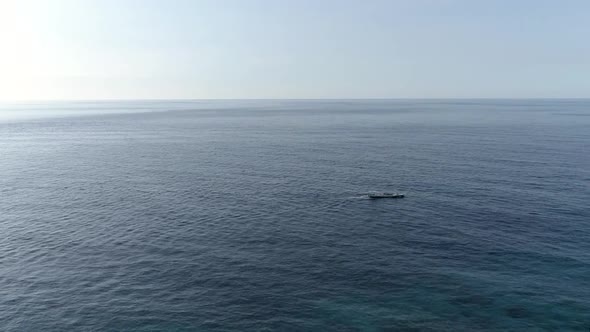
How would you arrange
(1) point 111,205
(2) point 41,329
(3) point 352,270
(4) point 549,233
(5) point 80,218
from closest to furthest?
(2) point 41,329, (3) point 352,270, (4) point 549,233, (5) point 80,218, (1) point 111,205

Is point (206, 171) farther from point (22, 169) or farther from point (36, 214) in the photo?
point (22, 169)

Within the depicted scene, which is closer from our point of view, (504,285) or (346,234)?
(504,285)

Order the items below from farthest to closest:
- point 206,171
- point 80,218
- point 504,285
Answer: point 206,171
point 80,218
point 504,285

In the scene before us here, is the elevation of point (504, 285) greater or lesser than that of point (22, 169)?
lesser

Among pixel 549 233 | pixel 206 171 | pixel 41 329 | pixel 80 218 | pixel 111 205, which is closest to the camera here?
pixel 41 329

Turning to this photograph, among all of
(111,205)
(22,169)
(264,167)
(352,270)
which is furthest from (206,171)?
(352,270)

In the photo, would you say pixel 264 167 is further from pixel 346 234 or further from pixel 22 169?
pixel 22 169

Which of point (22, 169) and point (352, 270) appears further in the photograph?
point (22, 169)

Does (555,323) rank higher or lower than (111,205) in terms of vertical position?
lower

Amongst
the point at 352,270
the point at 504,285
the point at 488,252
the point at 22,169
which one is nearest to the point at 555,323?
the point at 504,285
